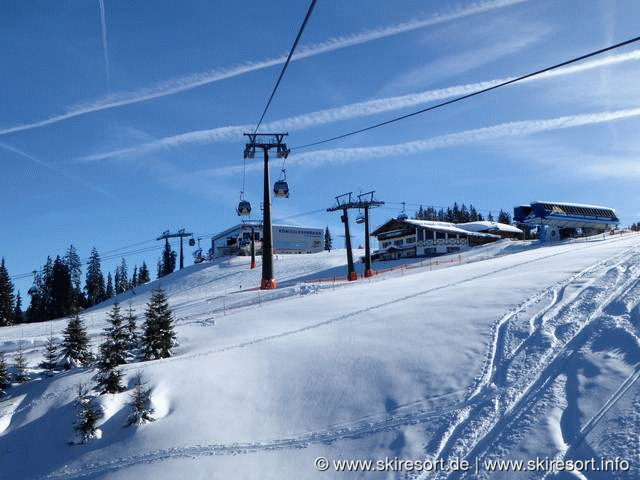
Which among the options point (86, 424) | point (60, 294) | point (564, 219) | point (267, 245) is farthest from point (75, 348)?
point (60, 294)

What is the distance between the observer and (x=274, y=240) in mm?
96125

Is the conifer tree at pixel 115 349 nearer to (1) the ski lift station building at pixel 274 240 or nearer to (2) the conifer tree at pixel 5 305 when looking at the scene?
(2) the conifer tree at pixel 5 305

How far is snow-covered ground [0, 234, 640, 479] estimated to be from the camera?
9094 mm

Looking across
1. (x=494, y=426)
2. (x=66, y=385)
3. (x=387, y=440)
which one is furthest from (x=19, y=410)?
(x=494, y=426)

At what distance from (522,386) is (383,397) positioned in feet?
9.53

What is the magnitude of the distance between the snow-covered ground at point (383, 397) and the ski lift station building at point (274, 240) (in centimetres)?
7244

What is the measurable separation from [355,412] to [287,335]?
Answer: 6.69m

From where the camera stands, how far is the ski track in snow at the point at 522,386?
892cm

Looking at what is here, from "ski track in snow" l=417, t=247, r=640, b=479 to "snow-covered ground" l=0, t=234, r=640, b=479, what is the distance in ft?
0.11

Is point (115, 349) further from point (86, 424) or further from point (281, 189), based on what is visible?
point (281, 189)

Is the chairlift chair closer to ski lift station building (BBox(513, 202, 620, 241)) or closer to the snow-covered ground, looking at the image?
the snow-covered ground

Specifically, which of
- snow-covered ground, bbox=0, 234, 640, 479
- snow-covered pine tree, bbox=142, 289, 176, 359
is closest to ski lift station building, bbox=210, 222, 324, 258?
snow-covered pine tree, bbox=142, 289, 176, 359

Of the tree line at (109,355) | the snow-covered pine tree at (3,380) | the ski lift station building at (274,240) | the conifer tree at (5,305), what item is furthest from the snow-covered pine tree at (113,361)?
the ski lift station building at (274,240)

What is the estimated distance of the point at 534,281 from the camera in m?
20.0
